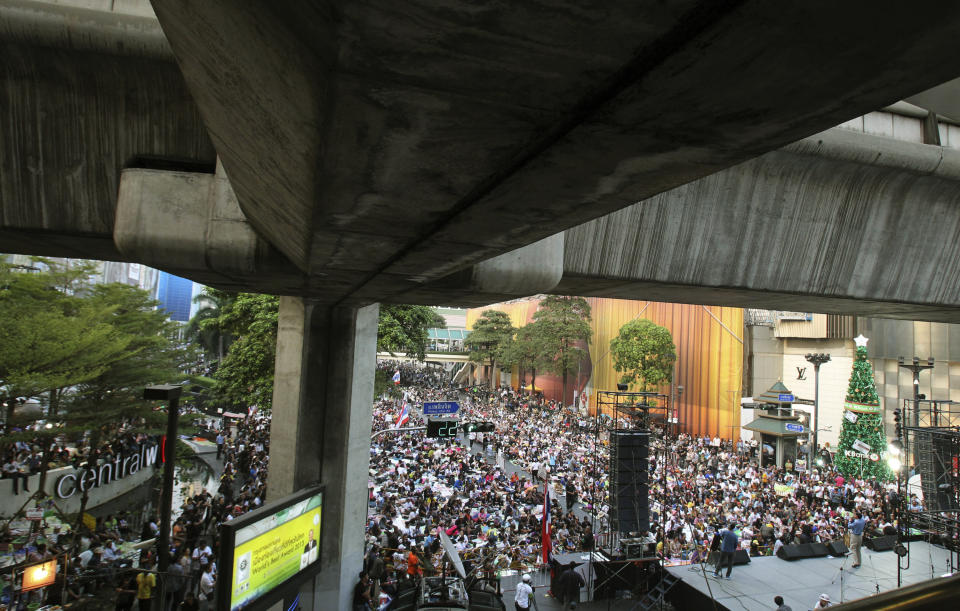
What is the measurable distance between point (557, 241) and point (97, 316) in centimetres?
1832

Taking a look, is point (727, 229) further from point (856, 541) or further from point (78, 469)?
point (78, 469)

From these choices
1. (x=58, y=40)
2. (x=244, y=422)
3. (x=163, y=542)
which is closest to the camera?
(x=58, y=40)

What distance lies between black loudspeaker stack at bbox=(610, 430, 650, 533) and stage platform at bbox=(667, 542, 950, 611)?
61.4 inches

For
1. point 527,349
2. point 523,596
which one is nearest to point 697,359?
point 527,349

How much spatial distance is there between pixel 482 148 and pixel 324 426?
9224mm

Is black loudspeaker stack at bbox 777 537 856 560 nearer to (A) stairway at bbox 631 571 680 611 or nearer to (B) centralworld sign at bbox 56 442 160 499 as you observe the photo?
(A) stairway at bbox 631 571 680 611

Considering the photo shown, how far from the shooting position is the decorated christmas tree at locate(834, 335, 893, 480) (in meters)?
25.4

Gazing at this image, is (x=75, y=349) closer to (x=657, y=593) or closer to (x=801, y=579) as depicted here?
(x=657, y=593)

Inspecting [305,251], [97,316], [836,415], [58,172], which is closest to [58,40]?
[58,172]

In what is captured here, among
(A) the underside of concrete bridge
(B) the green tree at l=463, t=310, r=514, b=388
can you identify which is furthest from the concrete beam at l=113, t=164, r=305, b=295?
(B) the green tree at l=463, t=310, r=514, b=388

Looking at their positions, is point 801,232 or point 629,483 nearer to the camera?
point 801,232

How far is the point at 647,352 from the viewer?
37781mm

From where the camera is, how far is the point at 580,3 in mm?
1002

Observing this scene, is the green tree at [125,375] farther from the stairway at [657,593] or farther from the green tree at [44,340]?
the stairway at [657,593]
